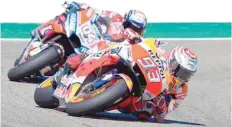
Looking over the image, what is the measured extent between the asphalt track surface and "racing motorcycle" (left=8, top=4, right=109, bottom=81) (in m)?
0.24

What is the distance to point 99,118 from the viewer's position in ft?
27.3

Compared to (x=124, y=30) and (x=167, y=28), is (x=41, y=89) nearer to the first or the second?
(x=124, y=30)

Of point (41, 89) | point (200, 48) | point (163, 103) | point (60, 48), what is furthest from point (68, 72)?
point (200, 48)

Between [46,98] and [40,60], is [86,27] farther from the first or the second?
[46,98]

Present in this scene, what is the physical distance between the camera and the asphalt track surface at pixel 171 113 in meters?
7.99

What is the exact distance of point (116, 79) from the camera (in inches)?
322

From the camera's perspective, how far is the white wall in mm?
17438

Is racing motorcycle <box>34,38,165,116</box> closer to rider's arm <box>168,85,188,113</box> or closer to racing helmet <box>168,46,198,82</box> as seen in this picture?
racing helmet <box>168,46,198,82</box>

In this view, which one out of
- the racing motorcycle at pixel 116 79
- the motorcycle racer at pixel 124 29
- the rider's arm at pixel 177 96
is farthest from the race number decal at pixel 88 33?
the rider's arm at pixel 177 96

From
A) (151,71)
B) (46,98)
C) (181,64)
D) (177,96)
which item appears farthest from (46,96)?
(181,64)

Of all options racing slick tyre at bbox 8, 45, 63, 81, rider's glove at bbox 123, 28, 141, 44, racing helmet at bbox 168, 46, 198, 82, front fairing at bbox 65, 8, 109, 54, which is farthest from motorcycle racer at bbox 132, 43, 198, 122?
racing slick tyre at bbox 8, 45, 63, 81

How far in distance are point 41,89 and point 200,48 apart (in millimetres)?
8263

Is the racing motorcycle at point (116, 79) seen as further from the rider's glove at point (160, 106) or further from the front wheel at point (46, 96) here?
the front wheel at point (46, 96)

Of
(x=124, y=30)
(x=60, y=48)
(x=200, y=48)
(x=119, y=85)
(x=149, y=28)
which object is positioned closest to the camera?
(x=119, y=85)
